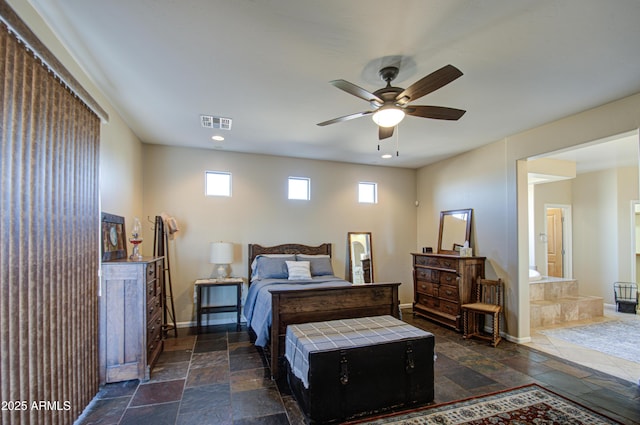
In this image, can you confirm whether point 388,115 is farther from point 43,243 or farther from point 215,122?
point 43,243

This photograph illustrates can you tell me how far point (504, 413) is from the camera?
250 centimetres

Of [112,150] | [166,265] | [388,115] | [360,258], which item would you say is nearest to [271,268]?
[166,265]

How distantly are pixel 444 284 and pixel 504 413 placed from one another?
2511 mm

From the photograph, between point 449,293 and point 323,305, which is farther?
point 449,293

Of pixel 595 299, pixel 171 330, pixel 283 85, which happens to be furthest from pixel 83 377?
pixel 595 299

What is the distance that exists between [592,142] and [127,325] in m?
5.25

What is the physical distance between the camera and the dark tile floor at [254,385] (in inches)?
98.5

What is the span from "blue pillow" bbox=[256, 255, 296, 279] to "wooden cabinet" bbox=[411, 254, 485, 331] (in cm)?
242

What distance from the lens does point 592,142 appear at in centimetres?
341

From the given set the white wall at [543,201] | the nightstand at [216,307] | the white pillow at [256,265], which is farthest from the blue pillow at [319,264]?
the white wall at [543,201]

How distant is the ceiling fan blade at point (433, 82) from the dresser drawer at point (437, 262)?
10.2 ft

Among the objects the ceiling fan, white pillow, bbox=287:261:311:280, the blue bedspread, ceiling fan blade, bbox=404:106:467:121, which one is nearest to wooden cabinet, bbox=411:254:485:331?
the blue bedspread

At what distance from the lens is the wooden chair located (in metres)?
4.17

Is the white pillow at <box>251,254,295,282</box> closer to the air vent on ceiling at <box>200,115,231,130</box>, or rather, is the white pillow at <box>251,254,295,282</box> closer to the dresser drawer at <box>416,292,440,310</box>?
the air vent on ceiling at <box>200,115,231,130</box>
